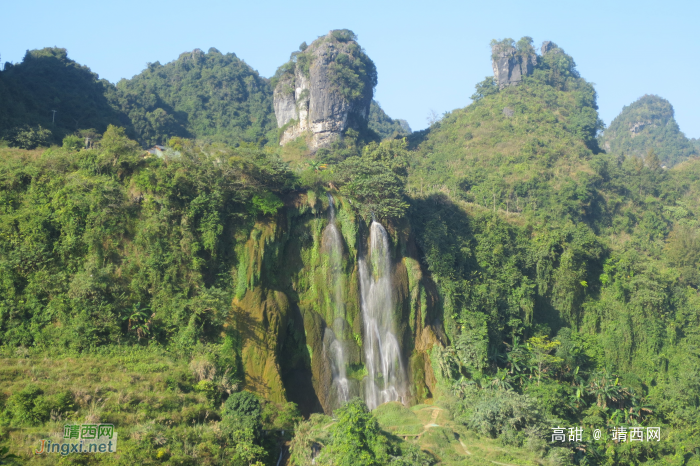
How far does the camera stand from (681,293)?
3481 centimetres

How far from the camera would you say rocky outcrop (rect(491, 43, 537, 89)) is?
63750 millimetres

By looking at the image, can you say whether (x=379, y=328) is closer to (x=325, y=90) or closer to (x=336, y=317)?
(x=336, y=317)

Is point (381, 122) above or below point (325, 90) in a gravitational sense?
above

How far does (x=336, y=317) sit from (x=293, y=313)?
198 cm

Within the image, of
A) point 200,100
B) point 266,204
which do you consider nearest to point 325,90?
point 200,100

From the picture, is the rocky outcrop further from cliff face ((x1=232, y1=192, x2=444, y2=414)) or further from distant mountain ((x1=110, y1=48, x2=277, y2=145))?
cliff face ((x1=232, y1=192, x2=444, y2=414))

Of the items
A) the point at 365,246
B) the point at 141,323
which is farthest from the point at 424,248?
the point at 141,323

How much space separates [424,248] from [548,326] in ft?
28.9

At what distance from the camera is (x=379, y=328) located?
24.9 metres

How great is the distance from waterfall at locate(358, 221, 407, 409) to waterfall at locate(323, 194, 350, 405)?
44.5 inches

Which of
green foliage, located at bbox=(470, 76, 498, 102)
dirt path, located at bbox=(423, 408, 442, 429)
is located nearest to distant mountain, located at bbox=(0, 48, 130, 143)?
dirt path, located at bbox=(423, 408, 442, 429)

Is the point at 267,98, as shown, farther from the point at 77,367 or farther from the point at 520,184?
the point at 77,367

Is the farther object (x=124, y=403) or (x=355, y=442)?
(x=355, y=442)

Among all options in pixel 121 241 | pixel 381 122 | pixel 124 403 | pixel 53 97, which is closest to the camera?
pixel 124 403
